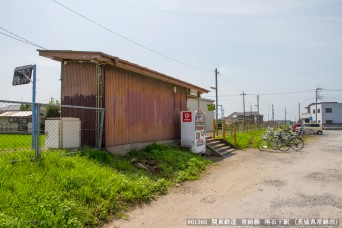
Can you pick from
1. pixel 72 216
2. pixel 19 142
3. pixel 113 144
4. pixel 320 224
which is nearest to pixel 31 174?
pixel 72 216

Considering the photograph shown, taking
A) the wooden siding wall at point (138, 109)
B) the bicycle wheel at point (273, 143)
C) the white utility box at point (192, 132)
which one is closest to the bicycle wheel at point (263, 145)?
the bicycle wheel at point (273, 143)

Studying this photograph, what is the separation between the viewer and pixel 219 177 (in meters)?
9.49

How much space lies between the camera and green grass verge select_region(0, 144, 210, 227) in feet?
14.7

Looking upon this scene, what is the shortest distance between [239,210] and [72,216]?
11.0 ft

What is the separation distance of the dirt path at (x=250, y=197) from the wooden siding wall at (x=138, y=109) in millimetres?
3224

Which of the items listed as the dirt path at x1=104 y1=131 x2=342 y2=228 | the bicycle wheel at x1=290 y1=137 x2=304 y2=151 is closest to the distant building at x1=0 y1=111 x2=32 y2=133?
the dirt path at x1=104 y1=131 x2=342 y2=228

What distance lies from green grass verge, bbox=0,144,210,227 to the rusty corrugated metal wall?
1.48 meters

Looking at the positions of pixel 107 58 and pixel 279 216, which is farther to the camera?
pixel 107 58

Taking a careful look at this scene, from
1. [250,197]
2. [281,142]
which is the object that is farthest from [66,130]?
[281,142]

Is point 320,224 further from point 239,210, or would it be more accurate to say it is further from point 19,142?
point 19,142

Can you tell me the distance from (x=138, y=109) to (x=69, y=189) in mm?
6214

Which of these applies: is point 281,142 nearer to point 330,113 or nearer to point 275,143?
point 275,143

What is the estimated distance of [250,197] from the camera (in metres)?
6.86

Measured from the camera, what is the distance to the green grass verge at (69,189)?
4469 mm
